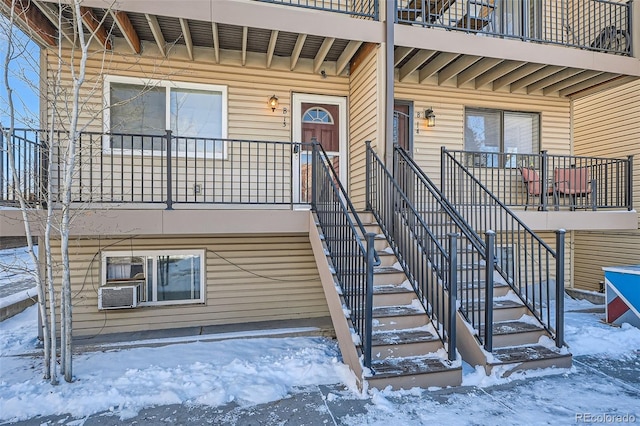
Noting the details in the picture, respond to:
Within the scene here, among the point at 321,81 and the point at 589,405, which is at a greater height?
the point at 321,81

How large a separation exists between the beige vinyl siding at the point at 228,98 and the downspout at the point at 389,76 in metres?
1.41

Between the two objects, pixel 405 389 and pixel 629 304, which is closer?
pixel 405 389

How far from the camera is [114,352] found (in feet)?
15.2

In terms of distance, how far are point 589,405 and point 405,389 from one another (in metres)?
1.59

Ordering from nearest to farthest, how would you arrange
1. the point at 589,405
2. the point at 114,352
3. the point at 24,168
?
the point at 589,405 < the point at 24,168 < the point at 114,352

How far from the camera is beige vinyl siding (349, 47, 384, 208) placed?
521 centimetres

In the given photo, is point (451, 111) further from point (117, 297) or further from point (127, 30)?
point (117, 297)

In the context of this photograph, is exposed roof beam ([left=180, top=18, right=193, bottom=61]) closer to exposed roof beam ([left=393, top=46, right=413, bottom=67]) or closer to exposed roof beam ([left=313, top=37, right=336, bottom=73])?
exposed roof beam ([left=313, top=37, right=336, bottom=73])

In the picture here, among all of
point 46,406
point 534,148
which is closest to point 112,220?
point 46,406

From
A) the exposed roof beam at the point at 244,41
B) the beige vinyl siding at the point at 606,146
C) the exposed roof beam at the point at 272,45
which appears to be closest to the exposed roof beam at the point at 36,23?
the exposed roof beam at the point at 244,41

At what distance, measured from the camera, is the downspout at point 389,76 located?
501 centimetres

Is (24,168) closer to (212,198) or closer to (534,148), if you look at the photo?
(212,198)

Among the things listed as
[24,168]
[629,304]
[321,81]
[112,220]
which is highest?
[321,81]

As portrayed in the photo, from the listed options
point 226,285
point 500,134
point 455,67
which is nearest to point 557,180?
point 500,134
